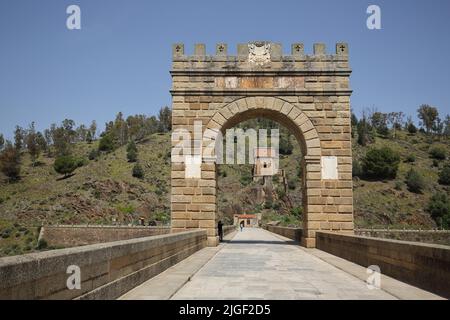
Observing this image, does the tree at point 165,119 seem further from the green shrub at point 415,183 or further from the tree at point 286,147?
the green shrub at point 415,183

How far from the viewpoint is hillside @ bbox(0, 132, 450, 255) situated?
6531 cm

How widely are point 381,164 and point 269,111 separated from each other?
64.3 metres

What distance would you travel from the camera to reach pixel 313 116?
17.8 m

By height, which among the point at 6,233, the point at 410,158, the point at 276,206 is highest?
the point at 410,158

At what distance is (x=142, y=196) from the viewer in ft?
239

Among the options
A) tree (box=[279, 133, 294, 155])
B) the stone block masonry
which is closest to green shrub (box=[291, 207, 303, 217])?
tree (box=[279, 133, 294, 155])

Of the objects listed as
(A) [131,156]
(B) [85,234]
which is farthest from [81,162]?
(B) [85,234]

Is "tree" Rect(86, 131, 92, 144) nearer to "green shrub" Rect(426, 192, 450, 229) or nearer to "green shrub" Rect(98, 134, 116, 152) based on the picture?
"green shrub" Rect(98, 134, 116, 152)

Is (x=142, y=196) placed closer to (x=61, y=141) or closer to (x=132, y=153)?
(x=132, y=153)

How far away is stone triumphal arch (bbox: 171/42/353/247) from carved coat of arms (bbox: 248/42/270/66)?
1.6 inches

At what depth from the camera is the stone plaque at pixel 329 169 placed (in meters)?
17.5

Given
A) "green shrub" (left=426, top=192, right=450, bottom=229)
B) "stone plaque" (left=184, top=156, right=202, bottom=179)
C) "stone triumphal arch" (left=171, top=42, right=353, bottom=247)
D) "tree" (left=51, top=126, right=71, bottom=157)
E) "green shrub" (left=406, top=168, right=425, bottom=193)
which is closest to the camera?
"stone triumphal arch" (left=171, top=42, right=353, bottom=247)

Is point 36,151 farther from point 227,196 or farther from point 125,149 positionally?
→ point 227,196

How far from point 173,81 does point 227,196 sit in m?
67.0
